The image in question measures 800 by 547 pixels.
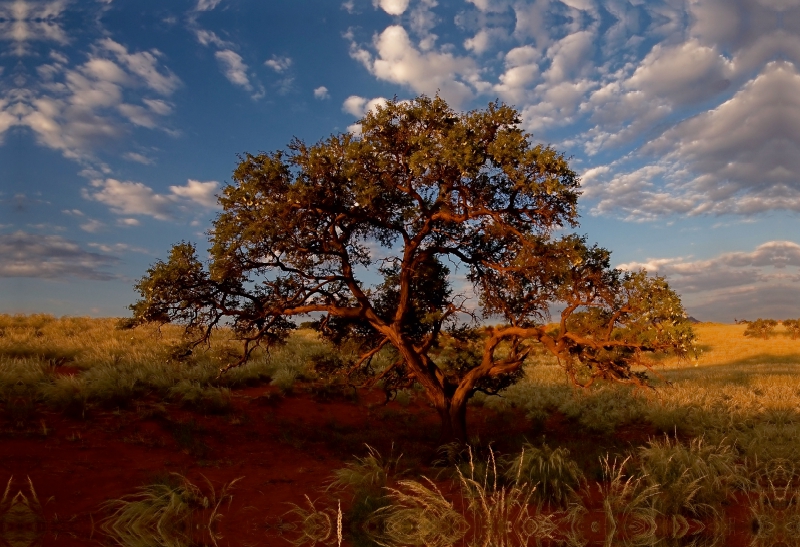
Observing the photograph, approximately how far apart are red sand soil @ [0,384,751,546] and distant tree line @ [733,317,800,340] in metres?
52.0

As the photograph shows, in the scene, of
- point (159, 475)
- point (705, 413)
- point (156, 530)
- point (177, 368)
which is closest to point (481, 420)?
point (705, 413)

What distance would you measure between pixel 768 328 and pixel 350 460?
64.4m

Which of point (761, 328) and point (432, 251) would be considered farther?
point (761, 328)

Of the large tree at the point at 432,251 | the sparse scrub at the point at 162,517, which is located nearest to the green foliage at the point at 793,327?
the large tree at the point at 432,251

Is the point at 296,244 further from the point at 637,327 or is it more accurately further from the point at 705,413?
the point at 705,413

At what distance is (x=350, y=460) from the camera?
12648mm

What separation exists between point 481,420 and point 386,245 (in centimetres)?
1007

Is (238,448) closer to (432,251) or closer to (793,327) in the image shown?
(432,251)

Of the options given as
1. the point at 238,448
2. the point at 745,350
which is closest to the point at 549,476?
the point at 238,448

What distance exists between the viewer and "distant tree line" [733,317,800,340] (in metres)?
58.6

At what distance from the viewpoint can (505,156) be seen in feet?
37.7

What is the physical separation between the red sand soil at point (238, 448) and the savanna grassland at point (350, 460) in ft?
0.21

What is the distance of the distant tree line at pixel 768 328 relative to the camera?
58.6 metres

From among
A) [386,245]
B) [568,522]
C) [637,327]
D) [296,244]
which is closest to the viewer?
[568,522]
